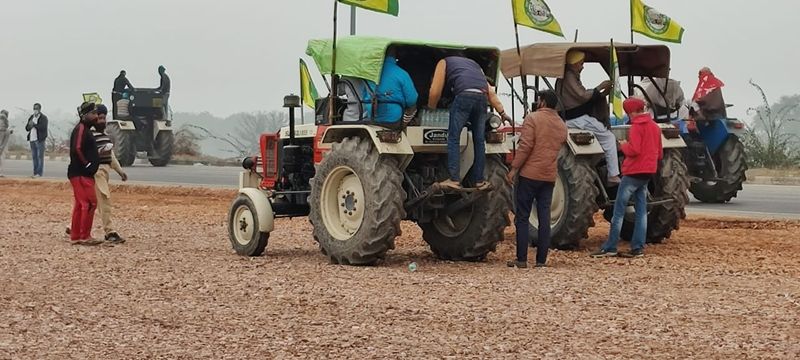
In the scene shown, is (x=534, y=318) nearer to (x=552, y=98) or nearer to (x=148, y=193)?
(x=552, y=98)

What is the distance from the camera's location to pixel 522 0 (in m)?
13.9

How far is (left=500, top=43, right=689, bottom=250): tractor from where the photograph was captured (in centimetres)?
1367

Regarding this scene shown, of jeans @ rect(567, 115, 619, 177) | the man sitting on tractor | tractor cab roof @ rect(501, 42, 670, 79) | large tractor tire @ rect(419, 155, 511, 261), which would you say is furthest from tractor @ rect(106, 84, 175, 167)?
the man sitting on tractor

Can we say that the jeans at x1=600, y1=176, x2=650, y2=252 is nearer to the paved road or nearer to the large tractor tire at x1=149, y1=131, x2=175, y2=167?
the paved road

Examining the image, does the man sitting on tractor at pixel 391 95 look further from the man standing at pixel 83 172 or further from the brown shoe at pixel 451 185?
the man standing at pixel 83 172

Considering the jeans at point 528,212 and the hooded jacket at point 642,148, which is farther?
the hooded jacket at point 642,148

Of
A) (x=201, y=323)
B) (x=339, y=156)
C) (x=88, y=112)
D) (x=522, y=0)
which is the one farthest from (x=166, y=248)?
(x=201, y=323)

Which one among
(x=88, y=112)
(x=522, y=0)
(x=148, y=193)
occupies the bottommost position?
(x=148, y=193)

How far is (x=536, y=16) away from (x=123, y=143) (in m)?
23.3

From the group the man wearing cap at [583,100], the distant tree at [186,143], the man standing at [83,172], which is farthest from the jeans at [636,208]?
the distant tree at [186,143]

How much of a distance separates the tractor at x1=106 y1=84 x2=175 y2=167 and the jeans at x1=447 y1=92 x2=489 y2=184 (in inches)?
955

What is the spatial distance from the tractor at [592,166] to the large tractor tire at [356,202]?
6.29 feet

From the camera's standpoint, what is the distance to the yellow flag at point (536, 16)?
45.5ft

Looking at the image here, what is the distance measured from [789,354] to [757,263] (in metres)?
5.23
